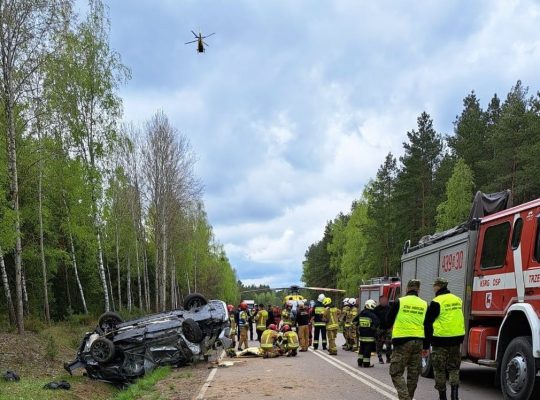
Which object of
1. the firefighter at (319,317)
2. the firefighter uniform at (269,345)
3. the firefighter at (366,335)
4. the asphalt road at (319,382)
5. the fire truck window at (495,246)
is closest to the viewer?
the fire truck window at (495,246)

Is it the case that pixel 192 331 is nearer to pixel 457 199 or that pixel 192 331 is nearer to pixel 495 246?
pixel 495 246

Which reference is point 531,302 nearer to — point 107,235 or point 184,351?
point 184,351

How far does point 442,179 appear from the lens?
130 feet

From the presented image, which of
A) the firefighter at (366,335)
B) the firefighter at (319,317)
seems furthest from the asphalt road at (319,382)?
the firefighter at (319,317)

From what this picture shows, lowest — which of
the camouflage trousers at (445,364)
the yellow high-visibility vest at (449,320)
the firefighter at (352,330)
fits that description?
the firefighter at (352,330)

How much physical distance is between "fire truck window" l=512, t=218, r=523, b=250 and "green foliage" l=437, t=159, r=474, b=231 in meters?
26.6

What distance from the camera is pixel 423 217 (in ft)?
134

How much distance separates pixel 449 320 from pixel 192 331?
7.17 meters

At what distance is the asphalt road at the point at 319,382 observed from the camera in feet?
28.7

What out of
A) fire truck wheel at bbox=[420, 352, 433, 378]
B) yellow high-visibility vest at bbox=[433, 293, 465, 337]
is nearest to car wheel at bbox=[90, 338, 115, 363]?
fire truck wheel at bbox=[420, 352, 433, 378]

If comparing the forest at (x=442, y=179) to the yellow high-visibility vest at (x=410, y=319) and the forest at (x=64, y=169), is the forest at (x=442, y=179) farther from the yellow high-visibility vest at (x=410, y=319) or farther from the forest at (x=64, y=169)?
the yellow high-visibility vest at (x=410, y=319)

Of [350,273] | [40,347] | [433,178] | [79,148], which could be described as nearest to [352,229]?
[350,273]

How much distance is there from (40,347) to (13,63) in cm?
846

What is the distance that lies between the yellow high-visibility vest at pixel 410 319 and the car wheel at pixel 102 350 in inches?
293
